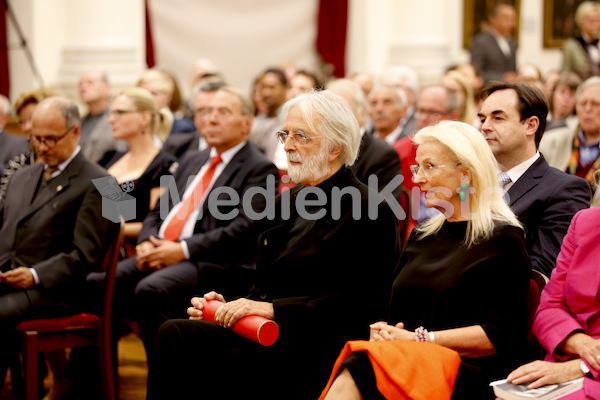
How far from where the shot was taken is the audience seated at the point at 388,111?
17.4 feet

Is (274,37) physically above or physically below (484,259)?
above

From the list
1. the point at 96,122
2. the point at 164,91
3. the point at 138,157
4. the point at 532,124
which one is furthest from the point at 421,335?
the point at 164,91

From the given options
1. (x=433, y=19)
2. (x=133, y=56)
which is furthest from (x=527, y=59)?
(x=133, y=56)

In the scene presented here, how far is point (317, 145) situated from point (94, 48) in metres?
5.38

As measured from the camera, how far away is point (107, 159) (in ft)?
17.0

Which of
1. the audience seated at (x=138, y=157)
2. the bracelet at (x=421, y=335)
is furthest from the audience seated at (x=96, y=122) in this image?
the bracelet at (x=421, y=335)

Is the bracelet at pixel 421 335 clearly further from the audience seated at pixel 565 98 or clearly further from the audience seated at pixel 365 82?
the audience seated at pixel 365 82

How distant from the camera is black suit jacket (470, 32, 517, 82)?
917cm

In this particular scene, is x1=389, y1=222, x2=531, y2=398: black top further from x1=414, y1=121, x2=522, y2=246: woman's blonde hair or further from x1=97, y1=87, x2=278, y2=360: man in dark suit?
x1=97, y1=87, x2=278, y2=360: man in dark suit

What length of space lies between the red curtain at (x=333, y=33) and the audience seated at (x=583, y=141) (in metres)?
5.24

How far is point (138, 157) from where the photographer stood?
4.82 metres

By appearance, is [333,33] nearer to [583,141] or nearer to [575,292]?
[583,141]

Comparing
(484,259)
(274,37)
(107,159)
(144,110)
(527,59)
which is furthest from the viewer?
(527,59)

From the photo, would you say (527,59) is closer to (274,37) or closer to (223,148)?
(274,37)
